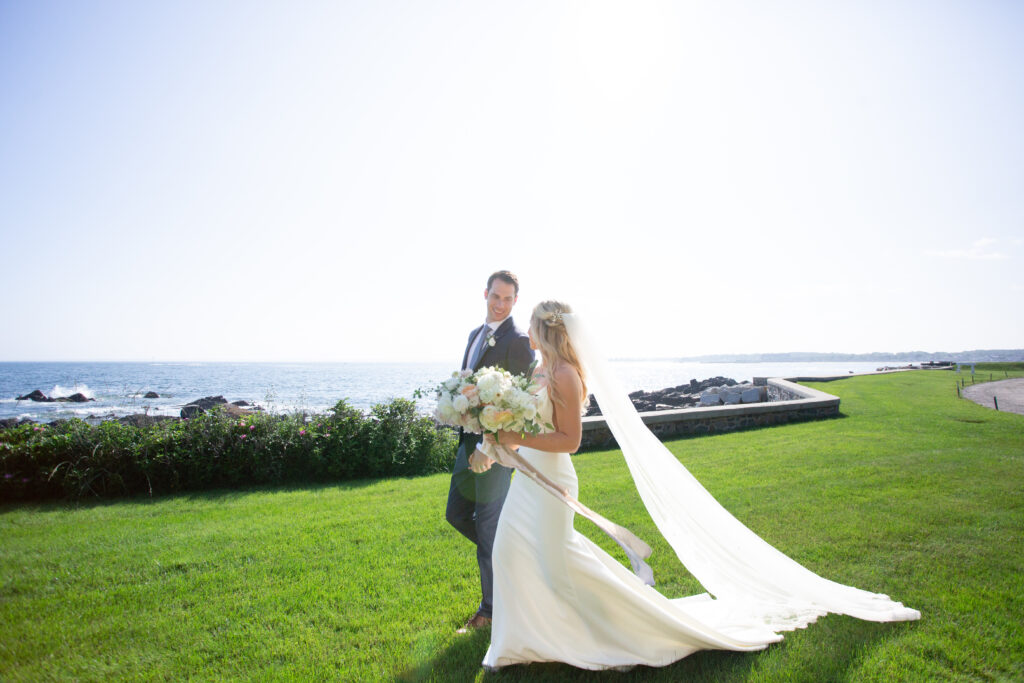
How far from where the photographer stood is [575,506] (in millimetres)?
3287

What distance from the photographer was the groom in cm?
412

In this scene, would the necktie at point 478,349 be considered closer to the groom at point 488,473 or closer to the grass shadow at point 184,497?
the groom at point 488,473

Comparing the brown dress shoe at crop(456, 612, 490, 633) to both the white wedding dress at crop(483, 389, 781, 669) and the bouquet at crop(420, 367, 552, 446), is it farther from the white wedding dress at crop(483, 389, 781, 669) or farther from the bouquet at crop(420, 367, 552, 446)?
the bouquet at crop(420, 367, 552, 446)

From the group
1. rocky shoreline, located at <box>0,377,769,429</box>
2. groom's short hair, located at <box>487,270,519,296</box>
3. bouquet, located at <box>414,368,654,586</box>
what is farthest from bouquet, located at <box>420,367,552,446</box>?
rocky shoreline, located at <box>0,377,769,429</box>

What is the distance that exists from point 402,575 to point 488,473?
1558 millimetres

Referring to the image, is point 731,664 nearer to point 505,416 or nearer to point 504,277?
point 505,416

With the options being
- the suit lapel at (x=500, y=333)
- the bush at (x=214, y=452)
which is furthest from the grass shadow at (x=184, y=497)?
the suit lapel at (x=500, y=333)

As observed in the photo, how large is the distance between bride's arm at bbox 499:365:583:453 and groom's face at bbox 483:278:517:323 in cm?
117

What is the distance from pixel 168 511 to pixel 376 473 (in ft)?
10.8

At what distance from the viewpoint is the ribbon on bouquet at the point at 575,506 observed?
3.29 metres

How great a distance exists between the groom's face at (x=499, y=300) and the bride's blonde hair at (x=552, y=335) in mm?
778

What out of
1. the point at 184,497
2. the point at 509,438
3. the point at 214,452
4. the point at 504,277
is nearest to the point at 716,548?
the point at 509,438

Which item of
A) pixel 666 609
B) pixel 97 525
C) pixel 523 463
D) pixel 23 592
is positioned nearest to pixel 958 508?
pixel 666 609

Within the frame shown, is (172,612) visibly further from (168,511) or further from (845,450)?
(845,450)
